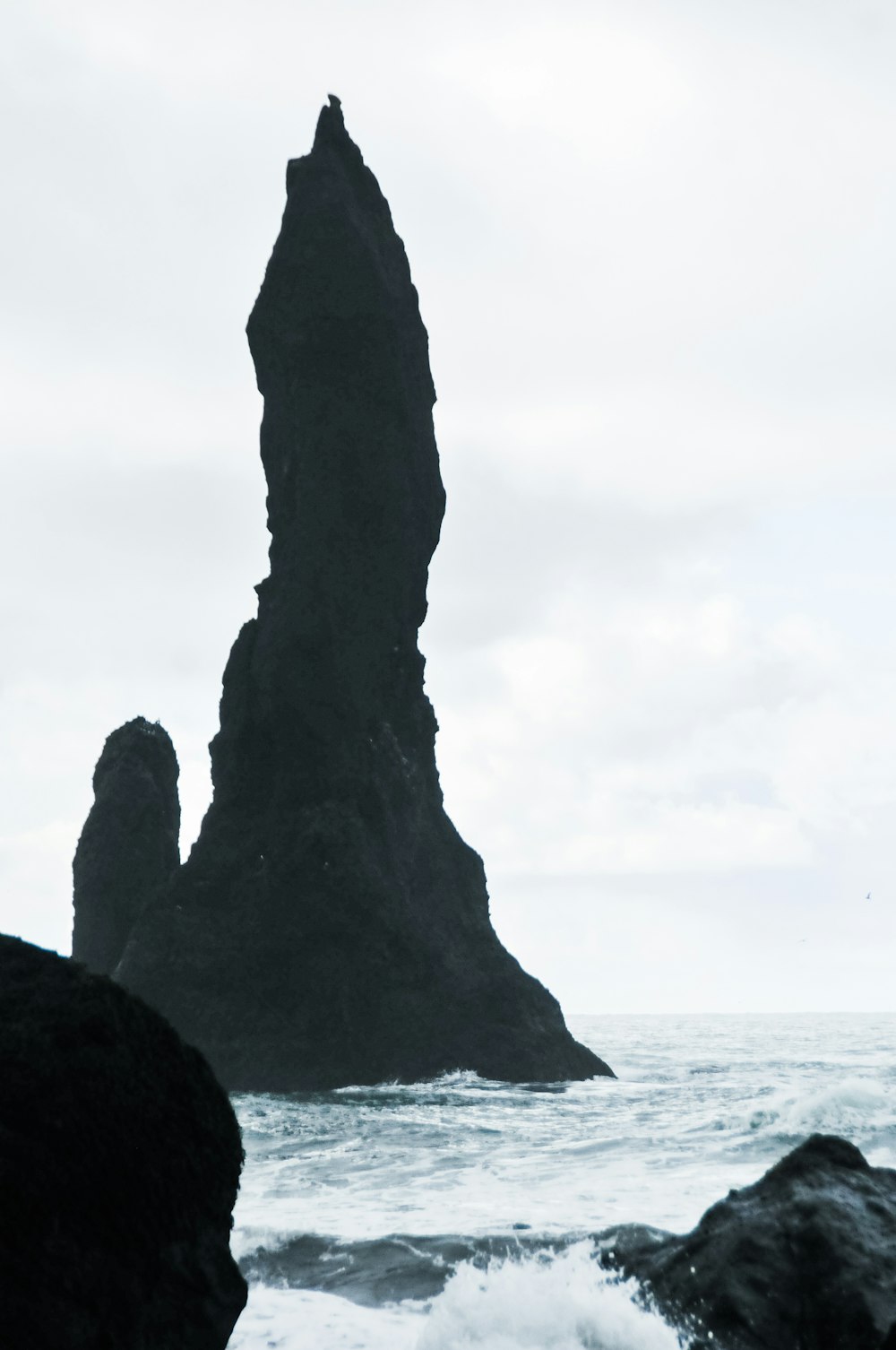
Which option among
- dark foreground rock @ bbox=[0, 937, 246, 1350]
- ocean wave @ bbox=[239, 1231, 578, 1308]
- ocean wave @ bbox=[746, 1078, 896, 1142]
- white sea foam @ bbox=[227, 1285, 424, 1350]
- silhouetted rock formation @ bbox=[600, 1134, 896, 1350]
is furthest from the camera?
ocean wave @ bbox=[746, 1078, 896, 1142]

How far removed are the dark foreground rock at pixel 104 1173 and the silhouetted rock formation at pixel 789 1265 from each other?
2.79 metres

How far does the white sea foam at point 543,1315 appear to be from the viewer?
6.96m

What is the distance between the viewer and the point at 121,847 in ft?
139

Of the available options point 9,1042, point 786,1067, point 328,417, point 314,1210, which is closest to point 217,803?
point 328,417

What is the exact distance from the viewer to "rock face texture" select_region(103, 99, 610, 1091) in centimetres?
3241

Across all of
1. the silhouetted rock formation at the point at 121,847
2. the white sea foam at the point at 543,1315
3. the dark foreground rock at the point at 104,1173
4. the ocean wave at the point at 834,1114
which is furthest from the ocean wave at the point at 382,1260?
the silhouetted rock formation at the point at 121,847

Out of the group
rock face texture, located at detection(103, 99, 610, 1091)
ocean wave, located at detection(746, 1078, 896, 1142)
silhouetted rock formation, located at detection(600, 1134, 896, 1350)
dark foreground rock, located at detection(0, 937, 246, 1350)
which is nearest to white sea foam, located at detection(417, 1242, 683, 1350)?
silhouetted rock formation, located at detection(600, 1134, 896, 1350)

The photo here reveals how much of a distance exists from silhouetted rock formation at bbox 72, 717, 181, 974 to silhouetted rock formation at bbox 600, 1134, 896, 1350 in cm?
3504

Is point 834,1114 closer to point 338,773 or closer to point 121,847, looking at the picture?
point 338,773

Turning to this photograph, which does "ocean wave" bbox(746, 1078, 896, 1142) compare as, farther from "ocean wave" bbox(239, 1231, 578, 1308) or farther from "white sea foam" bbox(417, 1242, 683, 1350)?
"white sea foam" bbox(417, 1242, 683, 1350)

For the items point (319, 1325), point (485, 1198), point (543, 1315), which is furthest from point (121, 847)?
point (543, 1315)

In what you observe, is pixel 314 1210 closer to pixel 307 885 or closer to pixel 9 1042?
pixel 9 1042

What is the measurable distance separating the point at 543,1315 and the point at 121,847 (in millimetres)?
36904

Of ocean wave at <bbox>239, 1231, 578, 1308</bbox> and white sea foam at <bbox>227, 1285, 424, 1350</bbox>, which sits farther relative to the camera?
ocean wave at <bbox>239, 1231, 578, 1308</bbox>
